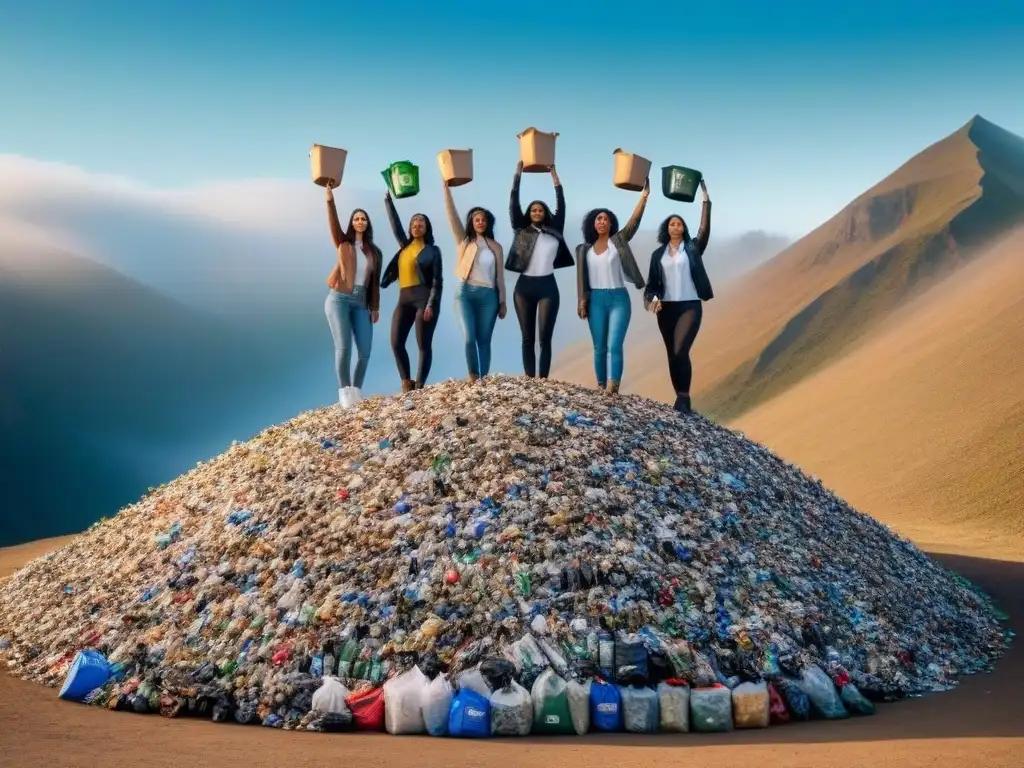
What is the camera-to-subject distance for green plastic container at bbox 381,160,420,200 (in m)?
10.6

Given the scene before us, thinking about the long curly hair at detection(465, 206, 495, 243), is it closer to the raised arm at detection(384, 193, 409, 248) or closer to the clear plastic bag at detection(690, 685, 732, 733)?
the raised arm at detection(384, 193, 409, 248)

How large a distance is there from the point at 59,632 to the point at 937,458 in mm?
23568

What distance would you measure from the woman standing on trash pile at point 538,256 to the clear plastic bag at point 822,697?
4280mm

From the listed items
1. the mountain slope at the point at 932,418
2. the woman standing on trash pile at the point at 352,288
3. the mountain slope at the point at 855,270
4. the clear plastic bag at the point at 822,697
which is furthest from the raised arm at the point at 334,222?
the mountain slope at the point at 855,270

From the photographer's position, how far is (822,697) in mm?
7473

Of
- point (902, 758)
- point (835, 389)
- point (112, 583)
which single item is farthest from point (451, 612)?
point (835, 389)

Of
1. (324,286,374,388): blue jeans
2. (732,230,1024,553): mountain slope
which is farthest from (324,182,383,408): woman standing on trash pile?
(732,230,1024,553): mountain slope

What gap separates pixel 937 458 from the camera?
2736 centimetres

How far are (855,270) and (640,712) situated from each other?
156ft

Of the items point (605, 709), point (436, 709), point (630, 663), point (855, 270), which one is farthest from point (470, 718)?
point (855, 270)

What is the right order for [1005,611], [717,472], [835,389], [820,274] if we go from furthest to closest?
[820,274], [835,389], [1005,611], [717,472]

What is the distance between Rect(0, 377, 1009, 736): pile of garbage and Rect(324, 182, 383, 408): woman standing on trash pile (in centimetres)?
73

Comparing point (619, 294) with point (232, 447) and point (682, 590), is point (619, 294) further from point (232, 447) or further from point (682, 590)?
point (232, 447)

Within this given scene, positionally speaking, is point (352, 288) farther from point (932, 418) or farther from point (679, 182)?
point (932, 418)
